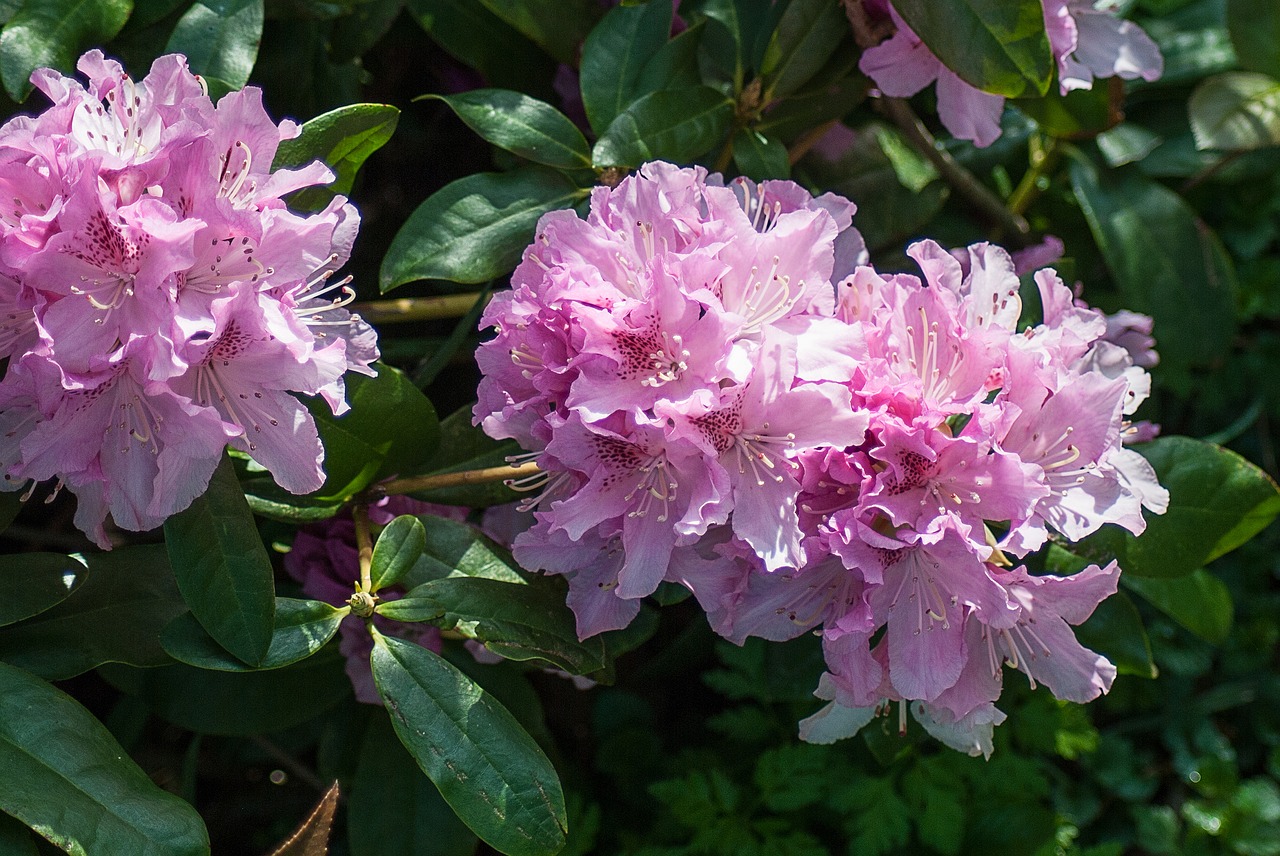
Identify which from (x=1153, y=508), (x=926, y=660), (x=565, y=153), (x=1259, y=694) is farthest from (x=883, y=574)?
(x=1259, y=694)

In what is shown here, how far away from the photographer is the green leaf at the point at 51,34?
963 mm

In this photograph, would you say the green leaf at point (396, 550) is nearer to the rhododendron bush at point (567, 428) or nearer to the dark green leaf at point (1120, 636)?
the rhododendron bush at point (567, 428)

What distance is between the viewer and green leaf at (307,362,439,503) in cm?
100

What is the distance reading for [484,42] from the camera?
1.34 metres

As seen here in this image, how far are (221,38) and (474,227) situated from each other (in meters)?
0.29

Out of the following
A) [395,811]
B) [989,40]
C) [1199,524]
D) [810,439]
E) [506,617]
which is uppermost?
[989,40]

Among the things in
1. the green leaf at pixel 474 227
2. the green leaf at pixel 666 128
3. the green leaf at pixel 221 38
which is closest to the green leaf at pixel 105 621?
the green leaf at pixel 474 227

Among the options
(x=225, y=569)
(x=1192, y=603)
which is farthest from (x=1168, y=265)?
(x=225, y=569)

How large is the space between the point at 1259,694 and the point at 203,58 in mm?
1870

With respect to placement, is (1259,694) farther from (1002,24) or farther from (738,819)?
(1002,24)

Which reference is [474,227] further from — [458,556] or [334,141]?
[458,556]

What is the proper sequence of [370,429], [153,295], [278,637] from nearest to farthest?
[153,295] → [278,637] → [370,429]

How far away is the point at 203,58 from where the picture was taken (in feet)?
3.35

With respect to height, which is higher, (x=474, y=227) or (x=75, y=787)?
(x=474, y=227)
